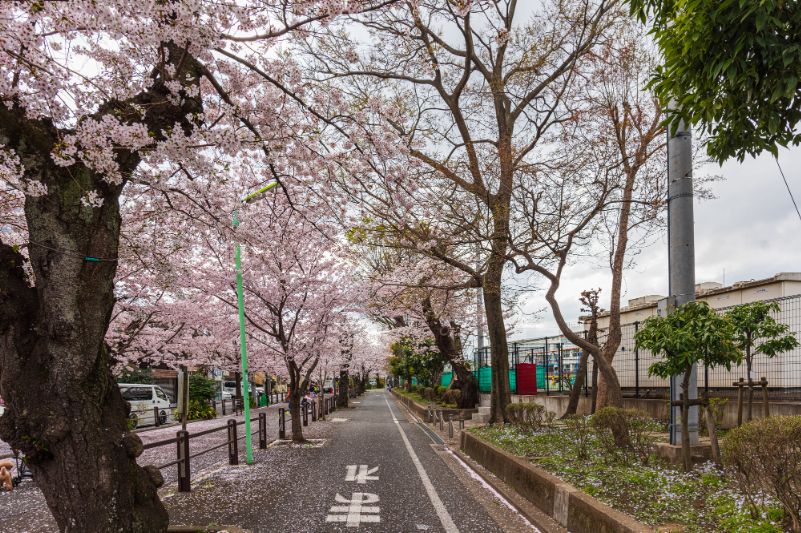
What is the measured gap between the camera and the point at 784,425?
4.15 meters

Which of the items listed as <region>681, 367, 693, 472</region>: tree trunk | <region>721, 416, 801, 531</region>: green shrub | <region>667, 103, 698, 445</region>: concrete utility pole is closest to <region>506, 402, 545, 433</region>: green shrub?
<region>667, 103, 698, 445</region>: concrete utility pole

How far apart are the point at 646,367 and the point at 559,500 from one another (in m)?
10.8

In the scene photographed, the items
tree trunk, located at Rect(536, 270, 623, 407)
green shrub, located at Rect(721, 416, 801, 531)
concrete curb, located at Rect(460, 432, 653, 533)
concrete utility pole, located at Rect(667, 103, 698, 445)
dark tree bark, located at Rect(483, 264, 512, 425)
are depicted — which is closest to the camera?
green shrub, located at Rect(721, 416, 801, 531)

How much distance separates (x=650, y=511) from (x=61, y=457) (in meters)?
5.76

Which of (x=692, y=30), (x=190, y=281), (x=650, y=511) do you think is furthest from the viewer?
(x=190, y=281)

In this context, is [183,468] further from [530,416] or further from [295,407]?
[530,416]

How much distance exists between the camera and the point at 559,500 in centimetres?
597

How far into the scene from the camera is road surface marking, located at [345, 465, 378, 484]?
9.12 metres

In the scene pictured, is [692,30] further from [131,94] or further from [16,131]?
[16,131]

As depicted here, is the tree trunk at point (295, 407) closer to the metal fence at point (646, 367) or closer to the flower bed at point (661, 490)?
the flower bed at point (661, 490)

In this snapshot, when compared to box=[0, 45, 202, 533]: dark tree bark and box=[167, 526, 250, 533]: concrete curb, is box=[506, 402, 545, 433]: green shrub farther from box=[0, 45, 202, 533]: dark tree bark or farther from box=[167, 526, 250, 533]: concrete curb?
box=[0, 45, 202, 533]: dark tree bark

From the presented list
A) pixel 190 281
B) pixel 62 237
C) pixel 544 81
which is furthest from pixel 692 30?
pixel 190 281

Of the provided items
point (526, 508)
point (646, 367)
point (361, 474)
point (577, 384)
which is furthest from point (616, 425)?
point (577, 384)

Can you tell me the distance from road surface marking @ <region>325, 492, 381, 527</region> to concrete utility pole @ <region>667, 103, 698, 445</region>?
471cm
